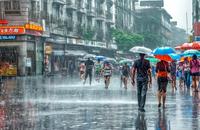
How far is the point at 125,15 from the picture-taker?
10119cm

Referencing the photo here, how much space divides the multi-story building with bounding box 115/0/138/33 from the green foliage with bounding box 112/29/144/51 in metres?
3.62

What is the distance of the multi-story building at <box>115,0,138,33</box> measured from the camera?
94425 millimetres

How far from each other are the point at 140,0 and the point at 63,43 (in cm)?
8001

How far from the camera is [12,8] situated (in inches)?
1993

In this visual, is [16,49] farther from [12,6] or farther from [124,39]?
[124,39]

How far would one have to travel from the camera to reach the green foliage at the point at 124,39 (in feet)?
291

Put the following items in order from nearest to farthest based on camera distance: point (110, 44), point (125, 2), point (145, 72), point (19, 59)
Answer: point (145, 72), point (19, 59), point (110, 44), point (125, 2)

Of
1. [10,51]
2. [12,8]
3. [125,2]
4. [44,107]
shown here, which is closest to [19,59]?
[10,51]

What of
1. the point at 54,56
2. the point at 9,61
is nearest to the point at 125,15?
the point at 54,56

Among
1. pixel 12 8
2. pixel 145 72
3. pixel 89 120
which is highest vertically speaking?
pixel 12 8

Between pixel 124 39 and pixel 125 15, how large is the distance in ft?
41.1

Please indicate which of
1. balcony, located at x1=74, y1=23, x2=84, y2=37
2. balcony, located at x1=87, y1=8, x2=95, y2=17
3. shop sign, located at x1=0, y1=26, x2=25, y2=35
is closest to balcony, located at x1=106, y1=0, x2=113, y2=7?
balcony, located at x1=87, y1=8, x2=95, y2=17

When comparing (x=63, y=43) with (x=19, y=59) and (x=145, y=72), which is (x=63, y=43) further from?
(x=145, y=72)

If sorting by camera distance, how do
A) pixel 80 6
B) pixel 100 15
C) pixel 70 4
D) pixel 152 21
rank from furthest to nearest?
pixel 152 21 → pixel 100 15 → pixel 80 6 → pixel 70 4
